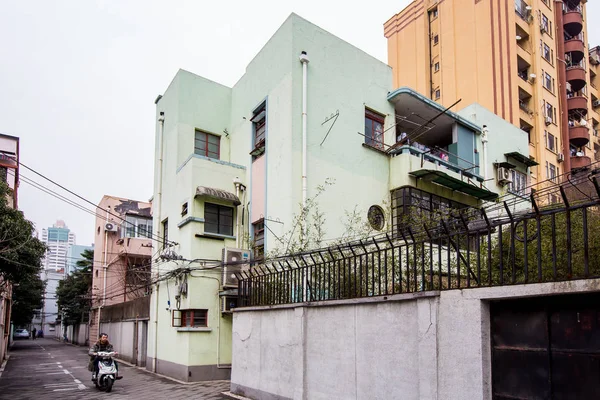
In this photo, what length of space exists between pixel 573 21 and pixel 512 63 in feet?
31.8

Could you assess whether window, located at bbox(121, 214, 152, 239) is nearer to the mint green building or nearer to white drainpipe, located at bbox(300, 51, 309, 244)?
the mint green building

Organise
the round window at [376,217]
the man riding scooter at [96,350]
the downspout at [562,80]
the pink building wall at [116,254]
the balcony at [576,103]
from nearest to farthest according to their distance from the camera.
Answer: the man riding scooter at [96,350], the round window at [376,217], the pink building wall at [116,254], the downspout at [562,80], the balcony at [576,103]

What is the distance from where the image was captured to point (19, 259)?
13172 mm

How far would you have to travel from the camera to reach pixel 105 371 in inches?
541

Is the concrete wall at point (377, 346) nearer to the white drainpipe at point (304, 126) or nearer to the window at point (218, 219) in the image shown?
the white drainpipe at point (304, 126)

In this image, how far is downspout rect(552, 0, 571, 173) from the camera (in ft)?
103

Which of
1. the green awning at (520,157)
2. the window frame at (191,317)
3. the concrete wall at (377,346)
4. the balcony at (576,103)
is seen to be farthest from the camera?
the balcony at (576,103)

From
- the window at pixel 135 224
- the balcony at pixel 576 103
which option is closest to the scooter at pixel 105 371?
the window at pixel 135 224

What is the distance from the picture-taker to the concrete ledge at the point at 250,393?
1030 centimetres

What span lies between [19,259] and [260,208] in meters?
6.86

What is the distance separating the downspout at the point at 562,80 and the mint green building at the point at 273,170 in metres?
15.4

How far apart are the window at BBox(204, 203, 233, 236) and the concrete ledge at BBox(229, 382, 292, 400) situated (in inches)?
231

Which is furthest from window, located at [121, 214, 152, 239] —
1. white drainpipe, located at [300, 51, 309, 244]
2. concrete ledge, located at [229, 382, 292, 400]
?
concrete ledge, located at [229, 382, 292, 400]

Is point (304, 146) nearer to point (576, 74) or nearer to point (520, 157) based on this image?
point (520, 157)
